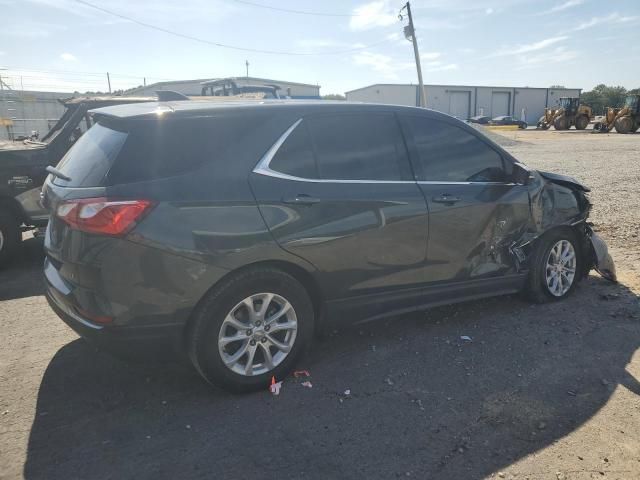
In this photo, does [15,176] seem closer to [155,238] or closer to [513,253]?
[155,238]

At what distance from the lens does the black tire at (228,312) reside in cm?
301

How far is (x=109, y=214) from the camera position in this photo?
9.03 feet

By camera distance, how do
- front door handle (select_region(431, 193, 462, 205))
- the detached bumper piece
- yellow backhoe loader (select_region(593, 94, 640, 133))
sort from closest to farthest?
1. front door handle (select_region(431, 193, 462, 205))
2. the detached bumper piece
3. yellow backhoe loader (select_region(593, 94, 640, 133))

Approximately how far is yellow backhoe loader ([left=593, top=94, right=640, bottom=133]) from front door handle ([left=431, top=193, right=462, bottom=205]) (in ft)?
130

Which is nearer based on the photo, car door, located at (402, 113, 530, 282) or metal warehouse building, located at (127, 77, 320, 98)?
car door, located at (402, 113, 530, 282)

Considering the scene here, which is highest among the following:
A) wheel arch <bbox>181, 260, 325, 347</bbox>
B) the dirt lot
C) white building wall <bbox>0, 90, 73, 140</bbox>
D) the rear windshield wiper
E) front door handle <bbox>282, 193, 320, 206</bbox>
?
white building wall <bbox>0, 90, 73, 140</bbox>

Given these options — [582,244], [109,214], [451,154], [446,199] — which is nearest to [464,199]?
[446,199]

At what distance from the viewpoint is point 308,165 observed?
3.33 metres

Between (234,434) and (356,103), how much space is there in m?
2.49

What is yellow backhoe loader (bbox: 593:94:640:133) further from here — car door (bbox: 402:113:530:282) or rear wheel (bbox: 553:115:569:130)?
car door (bbox: 402:113:530:282)

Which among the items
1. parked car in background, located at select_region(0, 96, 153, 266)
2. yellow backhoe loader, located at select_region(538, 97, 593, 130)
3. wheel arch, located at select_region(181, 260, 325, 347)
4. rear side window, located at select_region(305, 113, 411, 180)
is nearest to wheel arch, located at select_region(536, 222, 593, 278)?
rear side window, located at select_region(305, 113, 411, 180)

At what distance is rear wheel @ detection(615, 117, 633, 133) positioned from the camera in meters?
36.4

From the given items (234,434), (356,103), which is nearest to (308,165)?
(356,103)

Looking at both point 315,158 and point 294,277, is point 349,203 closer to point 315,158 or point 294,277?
point 315,158
